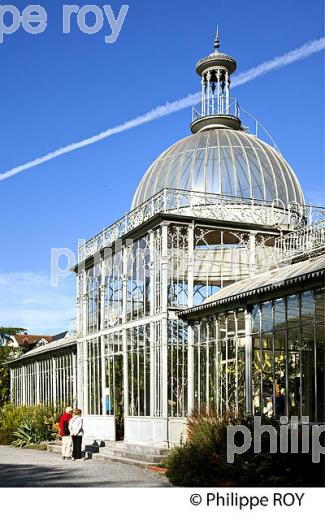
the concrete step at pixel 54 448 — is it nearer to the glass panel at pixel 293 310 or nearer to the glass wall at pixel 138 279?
the glass wall at pixel 138 279

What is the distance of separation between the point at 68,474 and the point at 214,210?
9.79 m

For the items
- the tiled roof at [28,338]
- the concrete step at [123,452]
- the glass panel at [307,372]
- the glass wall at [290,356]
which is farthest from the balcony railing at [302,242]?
the tiled roof at [28,338]

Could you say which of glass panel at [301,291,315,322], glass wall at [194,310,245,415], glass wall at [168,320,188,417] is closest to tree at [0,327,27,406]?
glass wall at [168,320,188,417]

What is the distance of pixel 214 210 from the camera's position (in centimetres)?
2405

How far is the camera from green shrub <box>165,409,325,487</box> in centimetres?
1281

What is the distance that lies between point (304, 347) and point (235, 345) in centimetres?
288

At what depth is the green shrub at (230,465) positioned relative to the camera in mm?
12812

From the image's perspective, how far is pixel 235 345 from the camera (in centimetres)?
1925

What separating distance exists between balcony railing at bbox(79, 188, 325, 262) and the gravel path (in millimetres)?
7336

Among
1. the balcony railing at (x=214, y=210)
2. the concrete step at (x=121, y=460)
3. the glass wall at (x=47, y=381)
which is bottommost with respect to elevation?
the concrete step at (x=121, y=460)

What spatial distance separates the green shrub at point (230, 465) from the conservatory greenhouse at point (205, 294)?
2.38 metres

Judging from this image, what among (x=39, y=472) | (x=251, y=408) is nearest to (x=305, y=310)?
(x=251, y=408)

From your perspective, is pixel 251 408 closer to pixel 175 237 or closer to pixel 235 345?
pixel 235 345

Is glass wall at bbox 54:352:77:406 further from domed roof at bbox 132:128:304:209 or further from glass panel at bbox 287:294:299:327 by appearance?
glass panel at bbox 287:294:299:327
